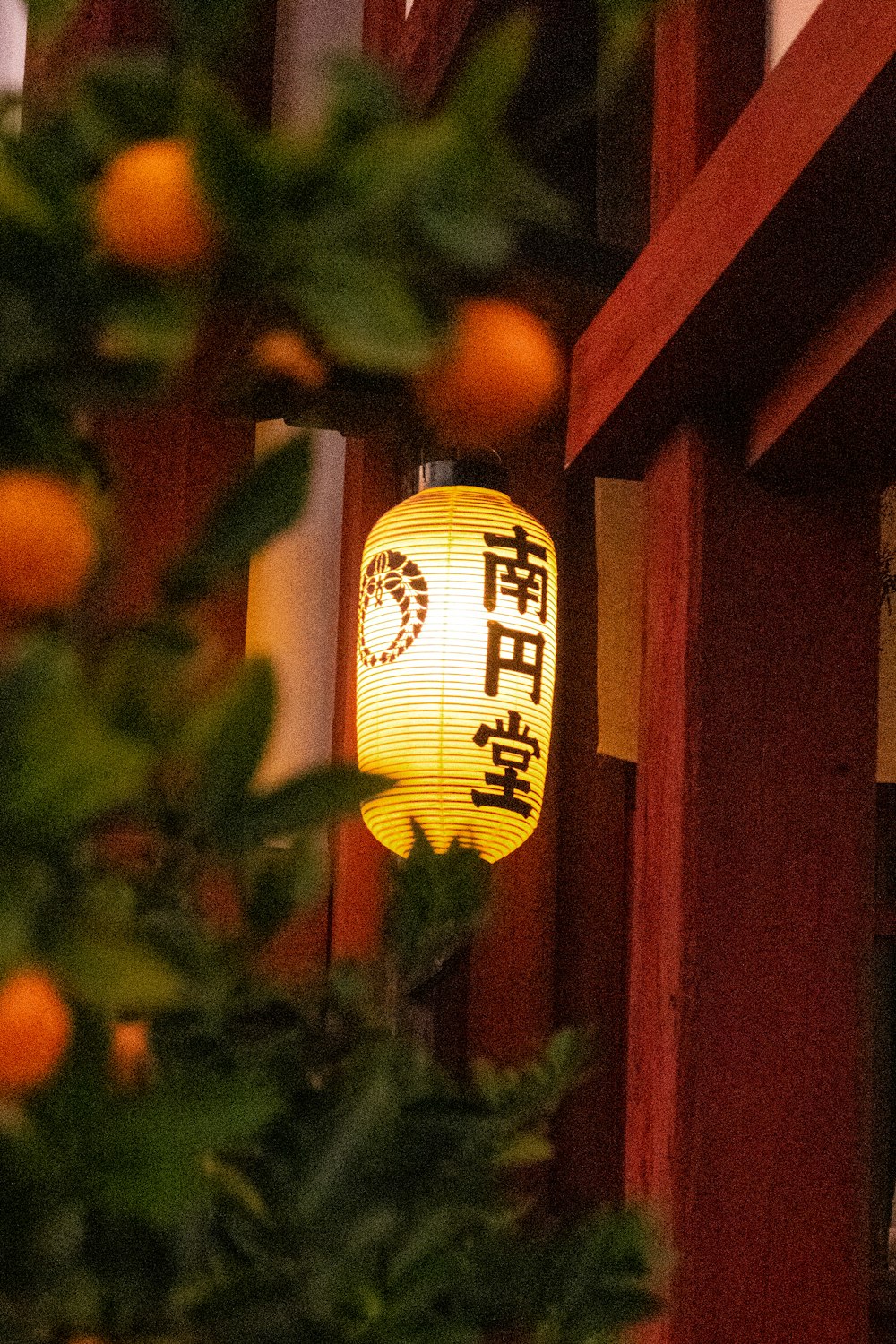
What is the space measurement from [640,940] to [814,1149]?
36 cm

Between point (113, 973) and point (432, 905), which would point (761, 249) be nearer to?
point (432, 905)

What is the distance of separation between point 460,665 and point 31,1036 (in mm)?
2189

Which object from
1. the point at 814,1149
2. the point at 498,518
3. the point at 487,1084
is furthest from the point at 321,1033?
the point at 498,518

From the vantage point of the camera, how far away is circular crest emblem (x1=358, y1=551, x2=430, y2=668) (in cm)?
257

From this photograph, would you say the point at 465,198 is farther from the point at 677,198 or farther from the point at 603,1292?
the point at 677,198

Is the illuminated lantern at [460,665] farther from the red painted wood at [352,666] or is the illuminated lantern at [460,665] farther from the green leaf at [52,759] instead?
the green leaf at [52,759]

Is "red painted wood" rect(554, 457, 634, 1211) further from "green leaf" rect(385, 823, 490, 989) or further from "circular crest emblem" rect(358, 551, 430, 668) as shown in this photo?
"green leaf" rect(385, 823, 490, 989)

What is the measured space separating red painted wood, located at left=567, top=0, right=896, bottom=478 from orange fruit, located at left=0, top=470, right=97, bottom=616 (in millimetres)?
1143

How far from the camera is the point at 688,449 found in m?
2.01

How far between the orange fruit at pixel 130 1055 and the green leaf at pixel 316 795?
70 millimetres

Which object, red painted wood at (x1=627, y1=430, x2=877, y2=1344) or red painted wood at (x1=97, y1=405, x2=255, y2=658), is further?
red painted wood at (x1=97, y1=405, x2=255, y2=658)

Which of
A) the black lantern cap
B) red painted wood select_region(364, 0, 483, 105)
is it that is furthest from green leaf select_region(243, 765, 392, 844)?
red painted wood select_region(364, 0, 483, 105)


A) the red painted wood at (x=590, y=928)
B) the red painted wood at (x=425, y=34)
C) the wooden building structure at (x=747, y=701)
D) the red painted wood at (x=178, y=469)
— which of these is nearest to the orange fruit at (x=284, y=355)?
the wooden building structure at (x=747, y=701)

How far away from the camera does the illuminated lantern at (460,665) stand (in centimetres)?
253
